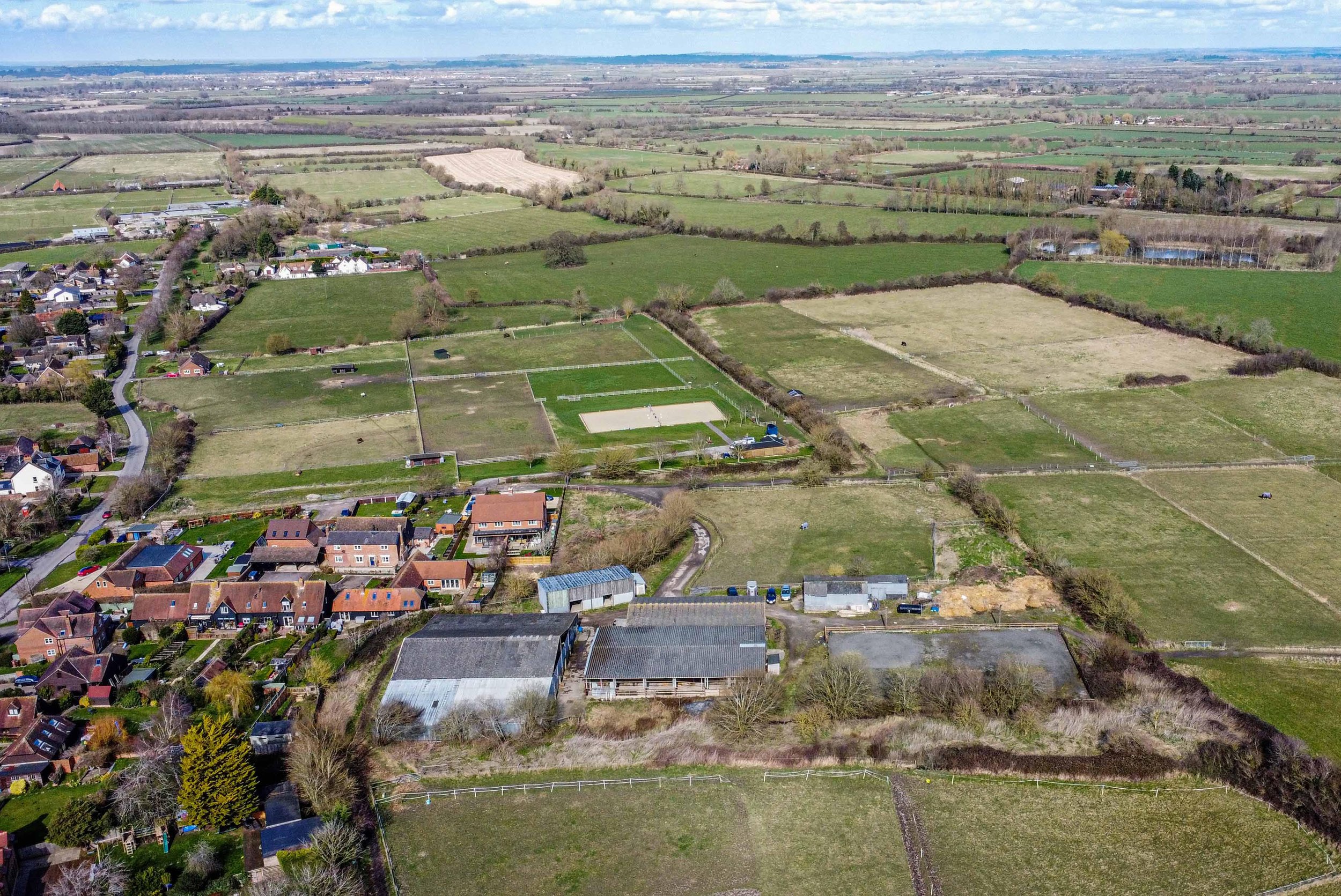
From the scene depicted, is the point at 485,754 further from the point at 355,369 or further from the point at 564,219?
the point at 564,219

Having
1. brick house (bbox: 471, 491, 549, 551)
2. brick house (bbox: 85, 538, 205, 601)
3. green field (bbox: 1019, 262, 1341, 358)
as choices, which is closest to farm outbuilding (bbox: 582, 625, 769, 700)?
brick house (bbox: 471, 491, 549, 551)

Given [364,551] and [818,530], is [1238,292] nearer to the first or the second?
[818,530]

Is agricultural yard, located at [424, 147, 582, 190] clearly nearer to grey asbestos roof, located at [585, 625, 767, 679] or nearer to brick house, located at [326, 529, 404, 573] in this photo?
brick house, located at [326, 529, 404, 573]

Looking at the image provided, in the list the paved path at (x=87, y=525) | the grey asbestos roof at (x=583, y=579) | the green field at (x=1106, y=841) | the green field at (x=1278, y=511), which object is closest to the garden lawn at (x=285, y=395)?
the paved path at (x=87, y=525)

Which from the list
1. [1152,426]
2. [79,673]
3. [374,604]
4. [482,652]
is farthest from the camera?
[1152,426]

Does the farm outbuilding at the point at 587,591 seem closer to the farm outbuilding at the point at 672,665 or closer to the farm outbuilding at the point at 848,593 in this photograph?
the farm outbuilding at the point at 672,665

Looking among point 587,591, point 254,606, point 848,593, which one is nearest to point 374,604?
point 254,606

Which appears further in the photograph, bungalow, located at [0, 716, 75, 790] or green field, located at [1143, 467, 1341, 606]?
green field, located at [1143, 467, 1341, 606]
